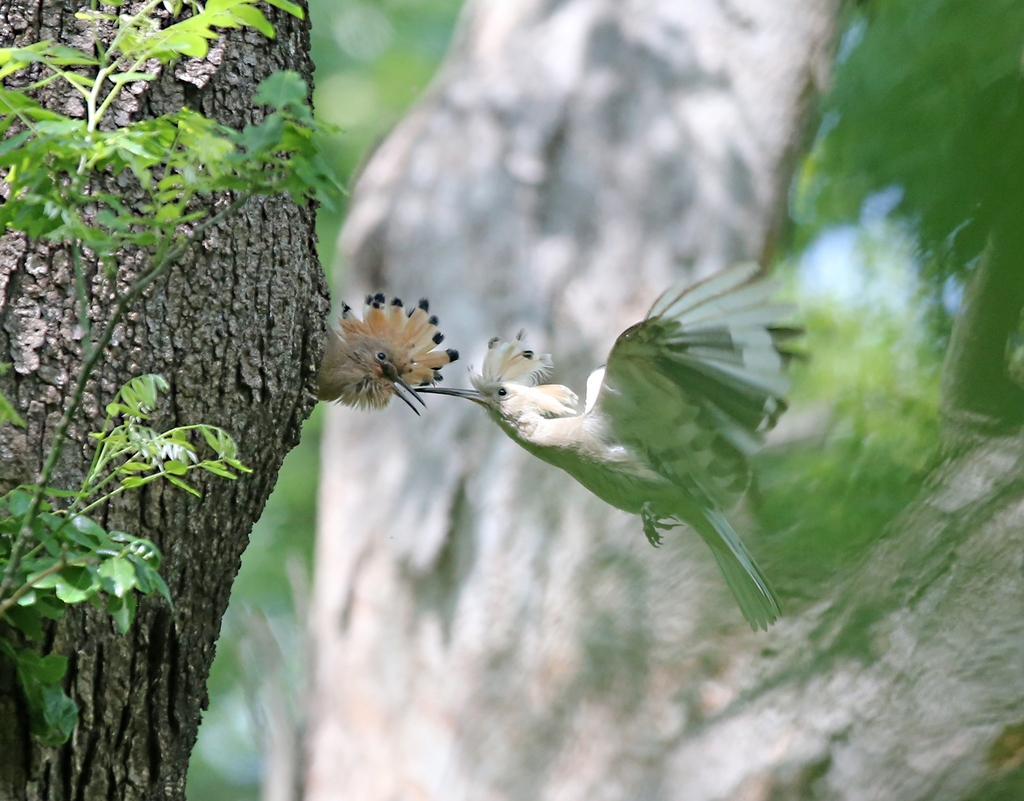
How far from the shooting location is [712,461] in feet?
5.63

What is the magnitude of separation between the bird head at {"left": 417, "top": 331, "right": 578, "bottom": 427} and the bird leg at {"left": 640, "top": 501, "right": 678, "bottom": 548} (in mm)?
295

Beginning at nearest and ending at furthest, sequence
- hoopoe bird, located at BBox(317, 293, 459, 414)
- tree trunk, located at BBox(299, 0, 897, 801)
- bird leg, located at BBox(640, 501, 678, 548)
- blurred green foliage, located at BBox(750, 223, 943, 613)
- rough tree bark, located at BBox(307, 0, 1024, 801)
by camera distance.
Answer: blurred green foliage, located at BBox(750, 223, 943, 613)
bird leg, located at BBox(640, 501, 678, 548)
hoopoe bird, located at BBox(317, 293, 459, 414)
rough tree bark, located at BBox(307, 0, 1024, 801)
tree trunk, located at BBox(299, 0, 897, 801)

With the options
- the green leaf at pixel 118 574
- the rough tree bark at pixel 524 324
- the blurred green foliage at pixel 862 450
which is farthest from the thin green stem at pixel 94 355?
the rough tree bark at pixel 524 324

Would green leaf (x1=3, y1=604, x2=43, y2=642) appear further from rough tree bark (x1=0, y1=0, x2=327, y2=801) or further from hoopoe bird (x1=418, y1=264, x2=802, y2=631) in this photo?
hoopoe bird (x1=418, y1=264, x2=802, y2=631)

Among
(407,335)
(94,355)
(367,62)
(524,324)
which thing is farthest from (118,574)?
(367,62)

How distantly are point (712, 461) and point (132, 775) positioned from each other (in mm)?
1148

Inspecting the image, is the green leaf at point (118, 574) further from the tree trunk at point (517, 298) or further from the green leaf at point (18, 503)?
the tree trunk at point (517, 298)

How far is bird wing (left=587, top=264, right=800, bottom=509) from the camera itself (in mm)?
1562

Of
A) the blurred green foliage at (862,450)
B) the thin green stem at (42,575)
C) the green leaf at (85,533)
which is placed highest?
the green leaf at (85,533)

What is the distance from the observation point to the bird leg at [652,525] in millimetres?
1958

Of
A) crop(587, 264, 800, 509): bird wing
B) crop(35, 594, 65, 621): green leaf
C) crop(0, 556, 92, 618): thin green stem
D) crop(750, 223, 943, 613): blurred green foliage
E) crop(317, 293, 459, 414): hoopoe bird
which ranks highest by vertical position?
crop(317, 293, 459, 414): hoopoe bird

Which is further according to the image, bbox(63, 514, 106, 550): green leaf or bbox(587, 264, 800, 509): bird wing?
bbox(587, 264, 800, 509): bird wing

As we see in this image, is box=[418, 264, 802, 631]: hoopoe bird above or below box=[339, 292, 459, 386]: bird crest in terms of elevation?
below

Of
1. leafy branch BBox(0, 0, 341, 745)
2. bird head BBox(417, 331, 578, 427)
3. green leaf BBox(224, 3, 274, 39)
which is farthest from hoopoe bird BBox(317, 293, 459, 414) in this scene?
green leaf BBox(224, 3, 274, 39)
